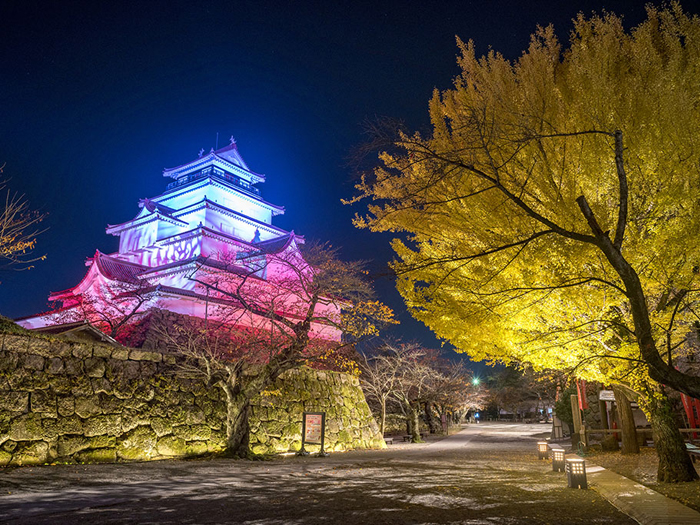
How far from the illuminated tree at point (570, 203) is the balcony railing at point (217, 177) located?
1422 inches

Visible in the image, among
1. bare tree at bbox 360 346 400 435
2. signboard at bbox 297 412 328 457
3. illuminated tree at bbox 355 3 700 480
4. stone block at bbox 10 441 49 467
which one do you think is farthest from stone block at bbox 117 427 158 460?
bare tree at bbox 360 346 400 435

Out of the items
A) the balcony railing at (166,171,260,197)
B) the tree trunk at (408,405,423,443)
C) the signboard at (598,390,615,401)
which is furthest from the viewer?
the balcony railing at (166,171,260,197)

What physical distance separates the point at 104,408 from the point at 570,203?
10.9 metres

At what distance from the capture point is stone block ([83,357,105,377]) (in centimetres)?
1053

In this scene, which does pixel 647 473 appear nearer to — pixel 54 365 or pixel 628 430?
pixel 628 430

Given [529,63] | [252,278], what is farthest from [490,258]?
[252,278]

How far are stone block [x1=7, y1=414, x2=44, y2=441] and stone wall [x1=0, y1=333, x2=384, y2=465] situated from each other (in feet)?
0.06

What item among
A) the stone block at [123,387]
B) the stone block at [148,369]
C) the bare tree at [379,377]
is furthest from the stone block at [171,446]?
the bare tree at [379,377]

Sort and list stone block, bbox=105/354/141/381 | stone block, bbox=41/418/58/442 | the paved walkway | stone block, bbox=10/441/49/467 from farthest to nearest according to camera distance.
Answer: stone block, bbox=105/354/141/381
stone block, bbox=41/418/58/442
stone block, bbox=10/441/49/467
the paved walkway

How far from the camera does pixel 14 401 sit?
9.03 metres

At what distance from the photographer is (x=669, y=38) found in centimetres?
646

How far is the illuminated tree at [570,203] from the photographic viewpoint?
5.62 metres

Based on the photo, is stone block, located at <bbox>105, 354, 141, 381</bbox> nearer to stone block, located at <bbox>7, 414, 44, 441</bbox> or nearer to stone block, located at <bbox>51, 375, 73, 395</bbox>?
stone block, located at <bbox>51, 375, 73, 395</bbox>

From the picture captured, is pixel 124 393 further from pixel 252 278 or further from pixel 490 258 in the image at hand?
pixel 252 278
